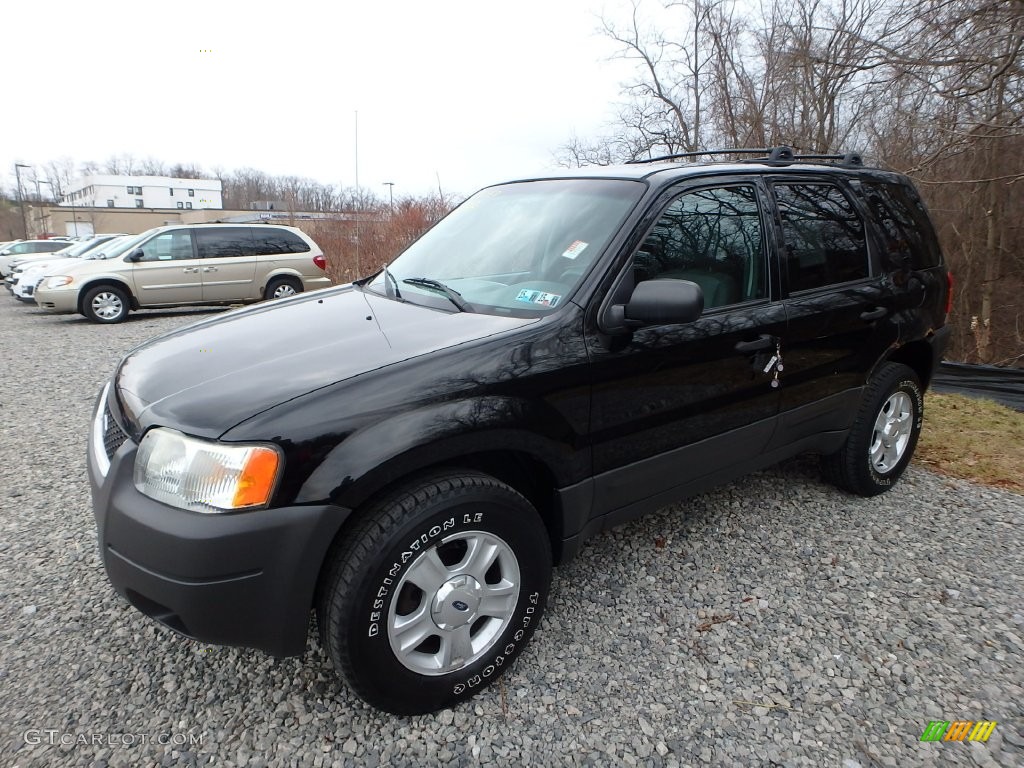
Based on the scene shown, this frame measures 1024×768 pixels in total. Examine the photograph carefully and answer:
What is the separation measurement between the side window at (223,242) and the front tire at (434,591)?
1195cm

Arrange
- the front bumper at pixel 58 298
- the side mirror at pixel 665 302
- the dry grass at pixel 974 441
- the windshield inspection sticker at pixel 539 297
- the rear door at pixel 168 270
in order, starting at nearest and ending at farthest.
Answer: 1. the side mirror at pixel 665 302
2. the windshield inspection sticker at pixel 539 297
3. the dry grass at pixel 974 441
4. the front bumper at pixel 58 298
5. the rear door at pixel 168 270

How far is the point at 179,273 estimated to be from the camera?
40.2ft

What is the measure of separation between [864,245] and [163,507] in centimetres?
353

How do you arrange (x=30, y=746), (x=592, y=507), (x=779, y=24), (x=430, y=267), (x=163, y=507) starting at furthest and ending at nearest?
(x=779, y=24) < (x=430, y=267) < (x=592, y=507) < (x=30, y=746) < (x=163, y=507)

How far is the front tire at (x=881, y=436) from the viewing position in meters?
3.66

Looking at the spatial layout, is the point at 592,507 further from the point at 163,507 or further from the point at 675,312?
the point at 163,507

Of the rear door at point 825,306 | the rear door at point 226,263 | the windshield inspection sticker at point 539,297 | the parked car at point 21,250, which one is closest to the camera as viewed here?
the windshield inspection sticker at point 539,297

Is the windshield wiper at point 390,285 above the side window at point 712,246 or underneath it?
underneath

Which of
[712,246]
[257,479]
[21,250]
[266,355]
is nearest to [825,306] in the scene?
[712,246]

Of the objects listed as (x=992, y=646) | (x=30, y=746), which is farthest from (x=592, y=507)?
(x=30, y=746)

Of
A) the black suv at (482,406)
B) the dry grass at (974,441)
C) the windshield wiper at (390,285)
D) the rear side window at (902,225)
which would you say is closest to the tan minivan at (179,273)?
the black suv at (482,406)

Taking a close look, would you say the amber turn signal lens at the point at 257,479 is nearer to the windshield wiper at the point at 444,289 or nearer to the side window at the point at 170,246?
the windshield wiper at the point at 444,289

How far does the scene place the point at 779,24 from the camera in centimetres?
1625

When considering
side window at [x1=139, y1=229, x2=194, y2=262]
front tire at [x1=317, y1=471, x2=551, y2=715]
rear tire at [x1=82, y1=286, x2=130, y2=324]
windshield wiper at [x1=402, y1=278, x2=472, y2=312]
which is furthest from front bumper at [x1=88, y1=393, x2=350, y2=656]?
rear tire at [x1=82, y1=286, x2=130, y2=324]
